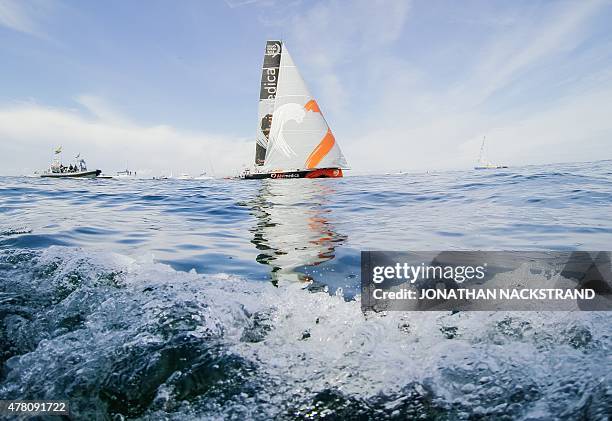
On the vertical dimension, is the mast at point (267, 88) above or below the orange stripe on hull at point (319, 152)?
above

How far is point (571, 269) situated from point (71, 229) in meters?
7.61

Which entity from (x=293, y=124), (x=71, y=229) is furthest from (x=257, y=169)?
(x=71, y=229)

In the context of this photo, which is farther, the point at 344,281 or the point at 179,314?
the point at 344,281

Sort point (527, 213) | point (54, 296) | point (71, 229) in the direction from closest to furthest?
point (54, 296)
point (71, 229)
point (527, 213)

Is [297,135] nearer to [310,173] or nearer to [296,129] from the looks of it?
[296,129]

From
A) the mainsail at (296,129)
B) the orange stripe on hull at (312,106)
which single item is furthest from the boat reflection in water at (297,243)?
the orange stripe on hull at (312,106)

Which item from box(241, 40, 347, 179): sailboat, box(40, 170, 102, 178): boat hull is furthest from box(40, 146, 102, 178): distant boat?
box(241, 40, 347, 179): sailboat

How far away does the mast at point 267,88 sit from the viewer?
33.8m

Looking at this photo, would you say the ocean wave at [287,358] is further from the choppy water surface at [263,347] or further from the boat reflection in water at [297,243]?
the boat reflection in water at [297,243]

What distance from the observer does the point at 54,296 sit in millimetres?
3119

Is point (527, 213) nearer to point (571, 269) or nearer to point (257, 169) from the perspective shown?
point (571, 269)

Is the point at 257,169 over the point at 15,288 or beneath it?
over

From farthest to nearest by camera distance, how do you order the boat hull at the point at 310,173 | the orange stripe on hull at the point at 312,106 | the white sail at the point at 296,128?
the boat hull at the point at 310,173 < the orange stripe on hull at the point at 312,106 < the white sail at the point at 296,128

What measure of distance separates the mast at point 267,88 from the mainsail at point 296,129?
391 cm
